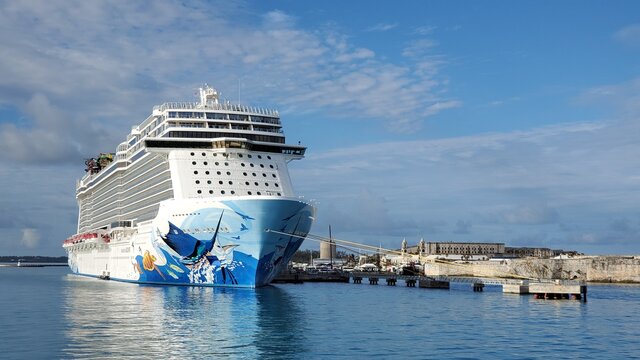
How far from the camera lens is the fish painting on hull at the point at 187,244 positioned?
56.3 meters

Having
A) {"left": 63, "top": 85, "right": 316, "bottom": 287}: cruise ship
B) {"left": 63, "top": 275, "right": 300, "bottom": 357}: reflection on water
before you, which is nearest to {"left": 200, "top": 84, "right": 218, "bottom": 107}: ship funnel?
{"left": 63, "top": 85, "right": 316, "bottom": 287}: cruise ship

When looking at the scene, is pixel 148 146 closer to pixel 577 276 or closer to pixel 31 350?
pixel 31 350

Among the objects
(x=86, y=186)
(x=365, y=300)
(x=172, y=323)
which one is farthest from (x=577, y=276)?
(x=172, y=323)

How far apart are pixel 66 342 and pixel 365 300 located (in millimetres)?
35135

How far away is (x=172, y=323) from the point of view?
4003cm

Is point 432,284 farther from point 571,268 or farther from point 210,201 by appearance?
point 210,201

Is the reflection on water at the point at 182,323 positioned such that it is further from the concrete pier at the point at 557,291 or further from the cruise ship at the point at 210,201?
the concrete pier at the point at 557,291

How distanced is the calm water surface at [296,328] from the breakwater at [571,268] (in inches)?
1972

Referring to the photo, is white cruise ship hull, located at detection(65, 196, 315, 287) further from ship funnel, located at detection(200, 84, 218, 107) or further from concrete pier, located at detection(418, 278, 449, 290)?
concrete pier, located at detection(418, 278, 449, 290)

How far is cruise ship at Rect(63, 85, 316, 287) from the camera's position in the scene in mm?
55281

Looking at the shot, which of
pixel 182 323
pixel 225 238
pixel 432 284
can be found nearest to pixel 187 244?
pixel 225 238

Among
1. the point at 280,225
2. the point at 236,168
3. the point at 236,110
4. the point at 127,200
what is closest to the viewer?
the point at 280,225

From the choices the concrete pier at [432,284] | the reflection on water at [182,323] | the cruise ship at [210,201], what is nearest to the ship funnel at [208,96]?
the cruise ship at [210,201]

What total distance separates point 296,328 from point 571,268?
3470 inches
